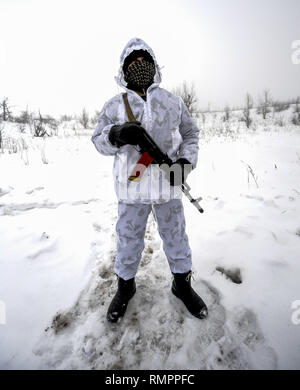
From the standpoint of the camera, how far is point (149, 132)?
1.25m

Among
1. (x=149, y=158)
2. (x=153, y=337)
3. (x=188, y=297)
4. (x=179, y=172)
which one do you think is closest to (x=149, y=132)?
(x=149, y=158)

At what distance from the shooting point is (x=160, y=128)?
1.25 metres

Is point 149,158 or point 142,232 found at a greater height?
point 149,158

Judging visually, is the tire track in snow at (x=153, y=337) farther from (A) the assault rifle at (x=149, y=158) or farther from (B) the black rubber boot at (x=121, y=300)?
(A) the assault rifle at (x=149, y=158)

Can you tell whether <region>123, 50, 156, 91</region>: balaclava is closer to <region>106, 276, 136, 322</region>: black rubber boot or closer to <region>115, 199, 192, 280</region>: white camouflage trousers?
<region>115, 199, 192, 280</region>: white camouflage trousers

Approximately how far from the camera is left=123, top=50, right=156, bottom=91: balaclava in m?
1.29

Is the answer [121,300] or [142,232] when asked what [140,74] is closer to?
[142,232]

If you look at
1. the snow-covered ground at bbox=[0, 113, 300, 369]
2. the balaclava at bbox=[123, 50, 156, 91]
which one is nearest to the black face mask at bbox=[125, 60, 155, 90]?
the balaclava at bbox=[123, 50, 156, 91]

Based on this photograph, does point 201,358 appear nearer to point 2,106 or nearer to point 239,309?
point 239,309

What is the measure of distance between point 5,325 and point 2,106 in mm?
21076

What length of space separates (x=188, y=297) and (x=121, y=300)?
0.51 metres

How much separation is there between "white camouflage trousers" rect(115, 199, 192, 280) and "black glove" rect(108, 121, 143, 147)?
448 mm

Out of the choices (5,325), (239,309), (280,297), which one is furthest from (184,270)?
(5,325)
